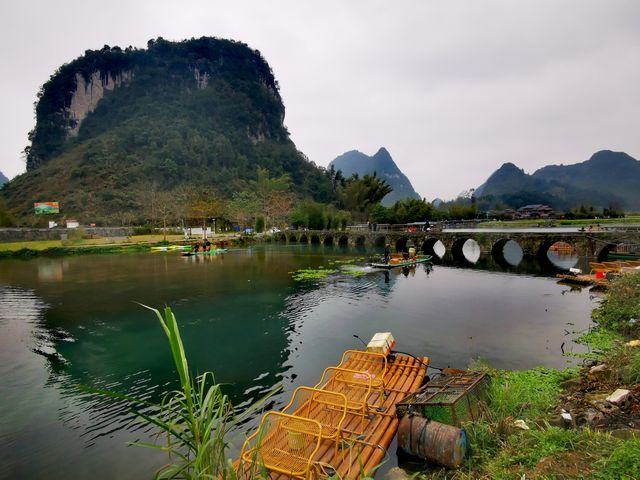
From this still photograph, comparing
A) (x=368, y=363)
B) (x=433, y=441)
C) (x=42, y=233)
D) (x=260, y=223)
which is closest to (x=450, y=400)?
(x=433, y=441)

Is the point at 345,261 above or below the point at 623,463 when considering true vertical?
below

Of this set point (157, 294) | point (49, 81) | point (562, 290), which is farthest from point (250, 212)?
point (49, 81)

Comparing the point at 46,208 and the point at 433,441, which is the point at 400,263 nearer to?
the point at 433,441

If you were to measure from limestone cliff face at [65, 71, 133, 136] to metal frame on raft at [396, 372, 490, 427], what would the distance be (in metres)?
214

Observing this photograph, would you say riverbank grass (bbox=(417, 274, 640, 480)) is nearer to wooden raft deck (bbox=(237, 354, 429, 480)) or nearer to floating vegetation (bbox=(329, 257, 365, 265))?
wooden raft deck (bbox=(237, 354, 429, 480))

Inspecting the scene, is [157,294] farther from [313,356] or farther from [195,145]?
[195,145]

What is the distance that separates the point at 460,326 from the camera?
18734 mm

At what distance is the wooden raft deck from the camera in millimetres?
6652

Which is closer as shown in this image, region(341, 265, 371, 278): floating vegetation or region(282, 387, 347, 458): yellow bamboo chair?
region(282, 387, 347, 458): yellow bamboo chair

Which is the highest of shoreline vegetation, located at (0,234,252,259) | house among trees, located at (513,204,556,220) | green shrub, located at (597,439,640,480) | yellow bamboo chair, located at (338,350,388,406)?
house among trees, located at (513,204,556,220)

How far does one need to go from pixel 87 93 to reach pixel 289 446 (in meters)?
227

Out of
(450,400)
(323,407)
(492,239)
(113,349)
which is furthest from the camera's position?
(492,239)

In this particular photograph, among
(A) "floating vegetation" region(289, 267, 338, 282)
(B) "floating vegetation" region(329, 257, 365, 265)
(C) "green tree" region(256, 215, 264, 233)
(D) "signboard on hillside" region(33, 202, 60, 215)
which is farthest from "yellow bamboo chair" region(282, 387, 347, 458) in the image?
(D) "signboard on hillside" region(33, 202, 60, 215)

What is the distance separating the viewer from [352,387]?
10.2 metres
